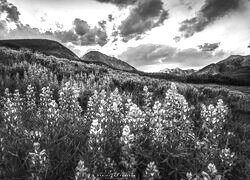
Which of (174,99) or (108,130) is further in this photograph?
(174,99)

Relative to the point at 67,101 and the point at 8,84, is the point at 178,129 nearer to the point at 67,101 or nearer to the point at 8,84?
the point at 67,101

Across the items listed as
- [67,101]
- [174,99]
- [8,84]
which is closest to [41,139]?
[67,101]

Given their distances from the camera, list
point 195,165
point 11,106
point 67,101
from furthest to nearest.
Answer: point 67,101, point 11,106, point 195,165

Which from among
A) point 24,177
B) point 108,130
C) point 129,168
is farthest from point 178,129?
point 24,177

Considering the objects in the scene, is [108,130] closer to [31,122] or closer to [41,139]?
[41,139]

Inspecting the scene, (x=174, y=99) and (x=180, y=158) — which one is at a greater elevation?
(x=174, y=99)

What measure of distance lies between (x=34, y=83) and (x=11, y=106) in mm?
4837

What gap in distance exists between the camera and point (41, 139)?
401 centimetres

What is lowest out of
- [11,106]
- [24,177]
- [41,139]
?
[24,177]

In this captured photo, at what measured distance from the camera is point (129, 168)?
3.35 metres

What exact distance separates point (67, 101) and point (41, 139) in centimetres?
180

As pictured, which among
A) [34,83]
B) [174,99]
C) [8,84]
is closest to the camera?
[174,99]

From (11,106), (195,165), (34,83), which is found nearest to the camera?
(195,165)

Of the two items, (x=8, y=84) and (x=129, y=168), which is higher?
(x=8, y=84)
